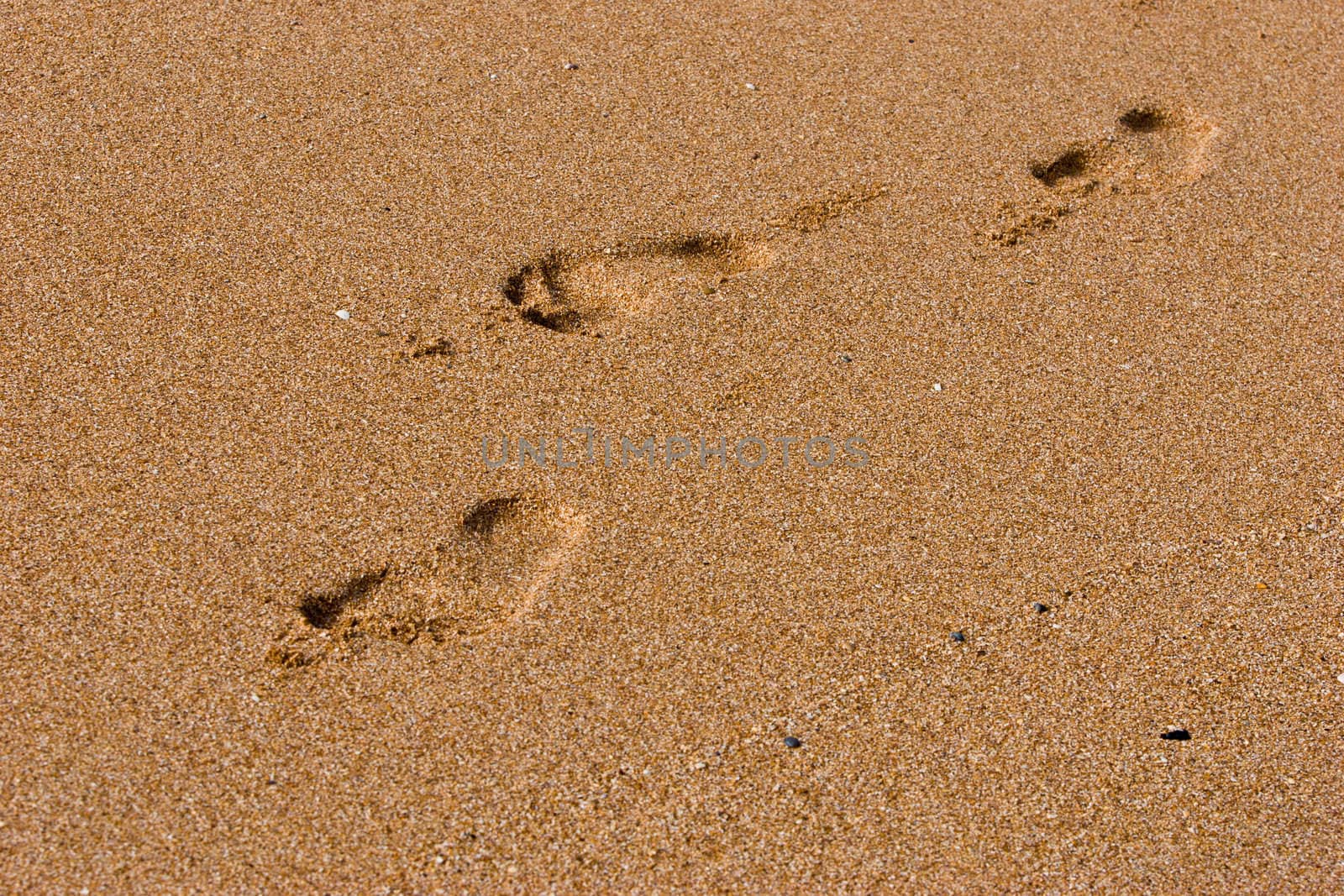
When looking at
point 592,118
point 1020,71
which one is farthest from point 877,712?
point 1020,71

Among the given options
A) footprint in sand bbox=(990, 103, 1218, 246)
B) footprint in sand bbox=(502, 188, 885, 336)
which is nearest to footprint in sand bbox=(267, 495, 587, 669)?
footprint in sand bbox=(502, 188, 885, 336)

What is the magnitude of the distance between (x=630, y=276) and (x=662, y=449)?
49cm

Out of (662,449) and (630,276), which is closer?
(662,449)

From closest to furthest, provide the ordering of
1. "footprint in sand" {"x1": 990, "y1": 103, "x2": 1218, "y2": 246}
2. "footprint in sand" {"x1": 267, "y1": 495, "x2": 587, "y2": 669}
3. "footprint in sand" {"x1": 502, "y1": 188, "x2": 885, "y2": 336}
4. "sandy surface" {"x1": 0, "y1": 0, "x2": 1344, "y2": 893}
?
"sandy surface" {"x1": 0, "y1": 0, "x2": 1344, "y2": 893}
"footprint in sand" {"x1": 267, "y1": 495, "x2": 587, "y2": 669}
"footprint in sand" {"x1": 502, "y1": 188, "x2": 885, "y2": 336}
"footprint in sand" {"x1": 990, "y1": 103, "x2": 1218, "y2": 246}

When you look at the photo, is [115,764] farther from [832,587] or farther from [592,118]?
[592,118]

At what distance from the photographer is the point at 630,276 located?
2627mm

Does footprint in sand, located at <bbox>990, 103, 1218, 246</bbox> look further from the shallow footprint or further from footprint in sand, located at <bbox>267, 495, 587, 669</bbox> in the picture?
footprint in sand, located at <bbox>267, 495, 587, 669</bbox>

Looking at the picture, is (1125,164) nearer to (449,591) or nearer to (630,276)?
(630,276)

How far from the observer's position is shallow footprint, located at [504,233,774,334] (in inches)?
101

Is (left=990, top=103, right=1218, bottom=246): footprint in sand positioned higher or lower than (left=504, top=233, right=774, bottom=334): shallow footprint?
lower

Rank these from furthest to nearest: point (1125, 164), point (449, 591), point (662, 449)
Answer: point (1125, 164) < point (662, 449) < point (449, 591)

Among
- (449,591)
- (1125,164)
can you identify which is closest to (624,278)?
(449,591)

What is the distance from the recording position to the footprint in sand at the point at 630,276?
255 cm

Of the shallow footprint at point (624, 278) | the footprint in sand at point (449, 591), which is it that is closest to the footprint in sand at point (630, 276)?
the shallow footprint at point (624, 278)
